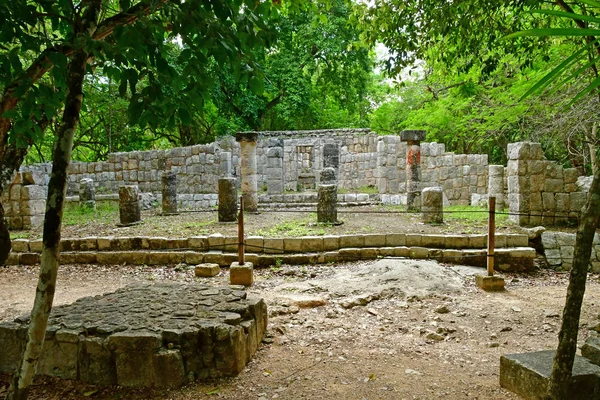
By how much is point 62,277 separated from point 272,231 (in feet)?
13.1

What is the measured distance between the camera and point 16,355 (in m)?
3.84

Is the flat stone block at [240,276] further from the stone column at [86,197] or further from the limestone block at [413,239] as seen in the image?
the stone column at [86,197]

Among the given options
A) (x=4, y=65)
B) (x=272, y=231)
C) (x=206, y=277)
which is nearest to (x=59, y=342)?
(x=4, y=65)

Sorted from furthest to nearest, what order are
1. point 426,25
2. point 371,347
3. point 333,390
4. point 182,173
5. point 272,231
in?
point 182,173, point 272,231, point 426,25, point 371,347, point 333,390

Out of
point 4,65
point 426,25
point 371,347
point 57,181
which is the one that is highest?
point 426,25

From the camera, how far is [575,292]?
7.56ft

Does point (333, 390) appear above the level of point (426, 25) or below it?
below

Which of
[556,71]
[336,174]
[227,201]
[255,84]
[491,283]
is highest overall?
[255,84]

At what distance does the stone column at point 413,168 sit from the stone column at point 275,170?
16.8 feet

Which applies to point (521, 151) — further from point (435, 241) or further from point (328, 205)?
point (328, 205)

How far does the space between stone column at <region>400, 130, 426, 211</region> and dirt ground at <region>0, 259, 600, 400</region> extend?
5.32 m

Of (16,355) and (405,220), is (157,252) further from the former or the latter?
(405,220)

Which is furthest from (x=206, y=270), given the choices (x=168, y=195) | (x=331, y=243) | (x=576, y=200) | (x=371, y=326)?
(x=576, y=200)

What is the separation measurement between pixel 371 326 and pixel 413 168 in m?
8.86
